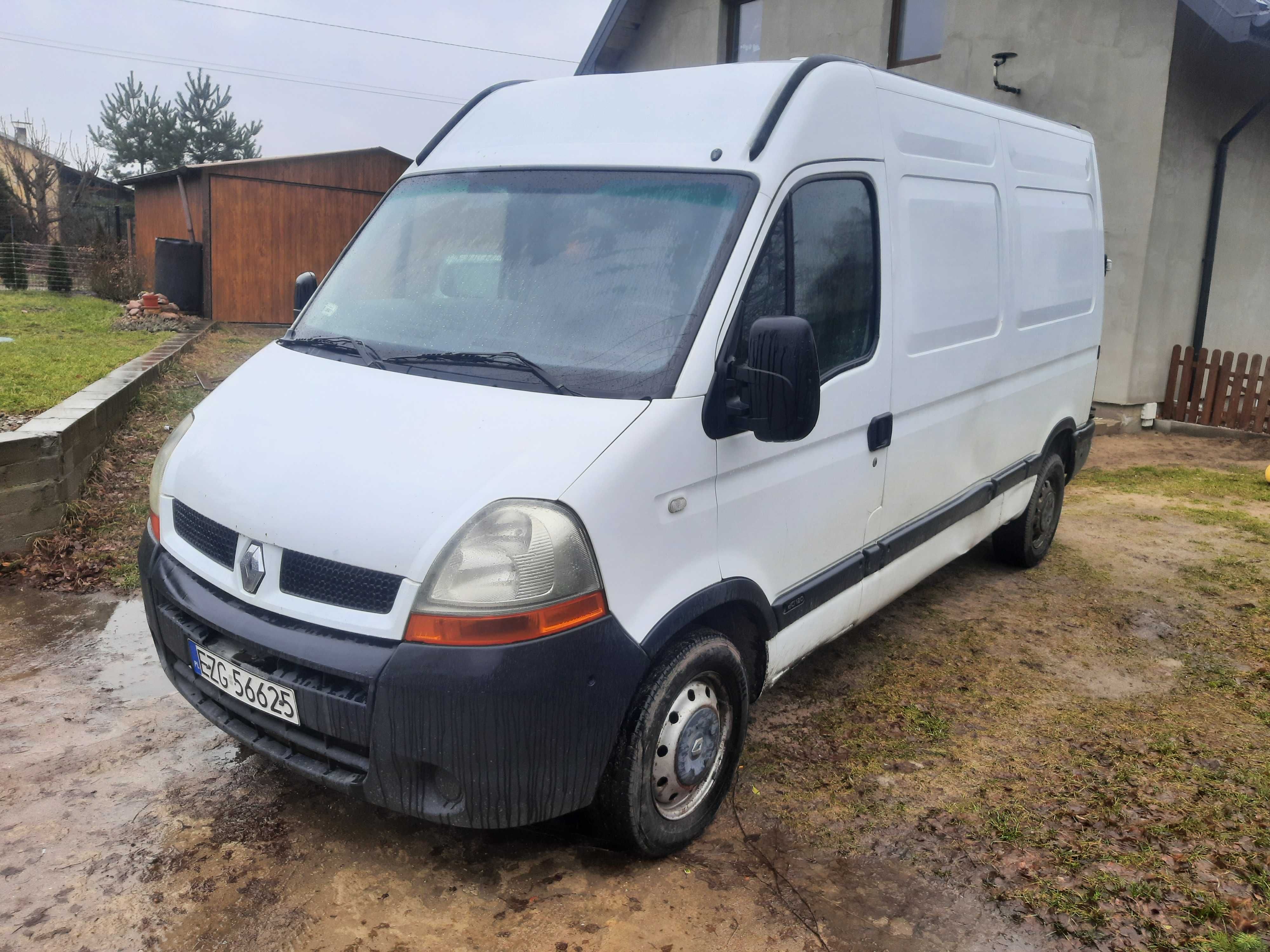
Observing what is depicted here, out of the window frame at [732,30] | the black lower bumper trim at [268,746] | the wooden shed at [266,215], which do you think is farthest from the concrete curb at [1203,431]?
the wooden shed at [266,215]

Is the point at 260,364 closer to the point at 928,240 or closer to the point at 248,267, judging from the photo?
the point at 928,240

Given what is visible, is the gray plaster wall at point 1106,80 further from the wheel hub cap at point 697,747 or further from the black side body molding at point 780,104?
the wheel hub cap at point 697,747

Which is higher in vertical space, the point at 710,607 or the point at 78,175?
the point at 78,175

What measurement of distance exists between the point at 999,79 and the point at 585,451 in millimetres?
10049

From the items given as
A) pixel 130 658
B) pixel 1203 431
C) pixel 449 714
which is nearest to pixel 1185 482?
pixel 1203 431

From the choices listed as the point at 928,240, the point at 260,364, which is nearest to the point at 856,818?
the point at 928,240

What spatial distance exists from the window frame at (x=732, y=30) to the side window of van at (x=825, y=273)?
11.1m

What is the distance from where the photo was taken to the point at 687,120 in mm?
3363

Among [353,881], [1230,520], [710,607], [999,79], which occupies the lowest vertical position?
[353,881]

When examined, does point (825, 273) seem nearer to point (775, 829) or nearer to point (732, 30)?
point (775, 829)

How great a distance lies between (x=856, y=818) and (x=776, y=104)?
2.41m

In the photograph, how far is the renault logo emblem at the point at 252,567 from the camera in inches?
109

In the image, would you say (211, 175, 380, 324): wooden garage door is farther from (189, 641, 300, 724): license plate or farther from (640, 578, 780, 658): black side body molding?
(640, 578, 780, 658): black side body molding

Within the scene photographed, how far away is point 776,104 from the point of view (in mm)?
3244
